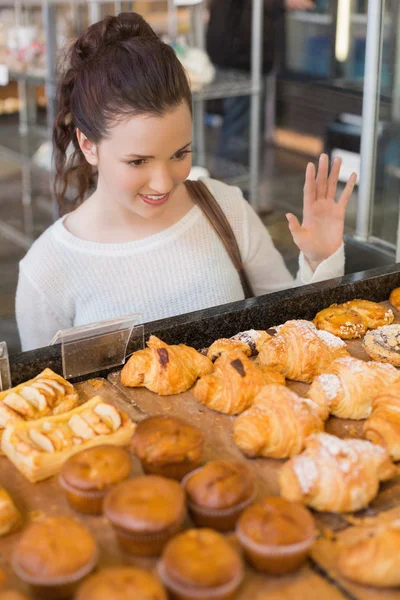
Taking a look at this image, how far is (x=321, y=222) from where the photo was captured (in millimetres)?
2092

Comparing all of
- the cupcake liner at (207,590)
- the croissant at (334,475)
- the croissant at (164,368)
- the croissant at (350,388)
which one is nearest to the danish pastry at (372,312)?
the croissant at (350,388)

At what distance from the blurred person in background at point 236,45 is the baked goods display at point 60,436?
4.53 metres

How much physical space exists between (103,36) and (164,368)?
35.8 inches

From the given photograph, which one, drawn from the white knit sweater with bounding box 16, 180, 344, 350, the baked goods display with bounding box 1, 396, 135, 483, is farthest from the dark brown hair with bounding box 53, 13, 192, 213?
the baked goods display with bounding box 1, 396, 135, 483

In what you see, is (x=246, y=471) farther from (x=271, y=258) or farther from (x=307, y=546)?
(x=271, y=258)

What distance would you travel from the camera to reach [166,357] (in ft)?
4.83

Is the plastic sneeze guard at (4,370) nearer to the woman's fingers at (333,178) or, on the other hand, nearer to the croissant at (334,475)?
the croissant at (334,475)

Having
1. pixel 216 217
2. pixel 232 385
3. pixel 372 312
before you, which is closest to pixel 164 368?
pixel 232 385

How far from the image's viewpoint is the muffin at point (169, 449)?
115cm

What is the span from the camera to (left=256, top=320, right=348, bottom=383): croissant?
4.91 ft

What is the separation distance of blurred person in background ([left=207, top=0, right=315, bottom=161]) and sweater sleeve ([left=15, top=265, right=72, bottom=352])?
3799mm

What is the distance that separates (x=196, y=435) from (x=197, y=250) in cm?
100

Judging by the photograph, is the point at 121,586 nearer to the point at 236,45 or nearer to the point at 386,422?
the point at 386,422

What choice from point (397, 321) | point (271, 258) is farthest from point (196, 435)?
point (271, 258)
